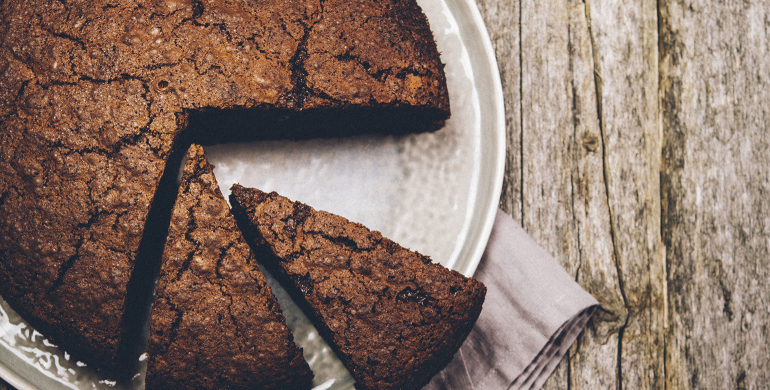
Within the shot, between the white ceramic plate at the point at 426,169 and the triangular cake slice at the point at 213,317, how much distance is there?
0.39 m

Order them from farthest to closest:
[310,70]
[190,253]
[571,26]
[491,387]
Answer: [571,26] < [491,387] < [310,70] < [190,253]

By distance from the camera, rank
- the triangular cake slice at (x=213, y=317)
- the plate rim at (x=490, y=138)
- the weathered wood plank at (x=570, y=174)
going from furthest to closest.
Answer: the weathered wood plank at (x=570, y=174) → the plate rim at (x=490, y=138) → the triangular cake slice at (x=213, y=317)

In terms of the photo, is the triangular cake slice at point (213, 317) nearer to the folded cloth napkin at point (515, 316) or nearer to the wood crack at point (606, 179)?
the folded cloth napkin at point (515, 316)

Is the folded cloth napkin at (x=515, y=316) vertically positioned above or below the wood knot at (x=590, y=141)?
below

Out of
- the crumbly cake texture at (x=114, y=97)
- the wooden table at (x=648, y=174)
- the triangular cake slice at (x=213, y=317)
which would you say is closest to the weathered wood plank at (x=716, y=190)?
the wooden table at (x=648, y=174)

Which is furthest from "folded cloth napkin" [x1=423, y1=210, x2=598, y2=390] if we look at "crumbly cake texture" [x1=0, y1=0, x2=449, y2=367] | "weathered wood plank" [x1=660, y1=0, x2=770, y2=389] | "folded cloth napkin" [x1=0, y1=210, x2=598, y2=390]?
"crumbly cake texture" [x1=0, y1=0, x2=449, y2=367]

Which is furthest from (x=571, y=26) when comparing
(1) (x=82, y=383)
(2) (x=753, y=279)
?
(1) (x=82, y=383)

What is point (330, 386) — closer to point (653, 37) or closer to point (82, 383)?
point (82, 383)

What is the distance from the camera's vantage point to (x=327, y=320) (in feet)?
6.92

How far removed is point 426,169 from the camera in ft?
8.55

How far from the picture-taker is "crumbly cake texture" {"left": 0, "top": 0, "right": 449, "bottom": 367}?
6.59ft

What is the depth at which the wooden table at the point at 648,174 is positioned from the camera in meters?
2.78

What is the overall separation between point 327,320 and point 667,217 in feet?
7.37

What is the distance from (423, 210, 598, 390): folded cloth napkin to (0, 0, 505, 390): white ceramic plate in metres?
0.24
